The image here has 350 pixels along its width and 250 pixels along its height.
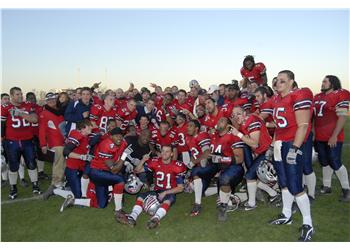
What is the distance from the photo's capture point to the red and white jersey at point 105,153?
659 cm

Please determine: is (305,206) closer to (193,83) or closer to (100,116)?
(100,116)

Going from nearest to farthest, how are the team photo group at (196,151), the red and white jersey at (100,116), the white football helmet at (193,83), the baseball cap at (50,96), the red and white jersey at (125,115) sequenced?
the team photo group at (196,151) < the baseball cap at (50,96) < the red and white jersey at (100,116) < the red and white jersey at (125,115) < the white football helmet at (193,83)

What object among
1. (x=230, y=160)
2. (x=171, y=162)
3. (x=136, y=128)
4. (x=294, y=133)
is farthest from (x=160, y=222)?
(x=136, y=128)

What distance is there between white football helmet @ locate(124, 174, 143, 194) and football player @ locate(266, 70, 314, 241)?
2957 mm

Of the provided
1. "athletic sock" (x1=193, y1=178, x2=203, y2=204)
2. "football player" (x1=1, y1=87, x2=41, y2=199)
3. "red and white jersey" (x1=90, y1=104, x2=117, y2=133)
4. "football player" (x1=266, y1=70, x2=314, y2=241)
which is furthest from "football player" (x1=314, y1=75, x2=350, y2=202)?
"football player" (x1=1, y1=87, x2=41, y2=199)

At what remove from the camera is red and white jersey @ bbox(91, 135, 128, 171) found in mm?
6594

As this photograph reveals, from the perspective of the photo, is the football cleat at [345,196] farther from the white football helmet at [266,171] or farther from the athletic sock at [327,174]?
the white football helmet at [266,171]

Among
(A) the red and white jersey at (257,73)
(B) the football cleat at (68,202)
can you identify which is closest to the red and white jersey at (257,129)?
(A) the red and white jersey at (257,73)

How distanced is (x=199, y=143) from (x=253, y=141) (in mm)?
1446

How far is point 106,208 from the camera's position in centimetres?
A: 670

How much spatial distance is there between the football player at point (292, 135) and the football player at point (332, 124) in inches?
71.5

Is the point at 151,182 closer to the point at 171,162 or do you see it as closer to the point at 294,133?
the point at 171,162

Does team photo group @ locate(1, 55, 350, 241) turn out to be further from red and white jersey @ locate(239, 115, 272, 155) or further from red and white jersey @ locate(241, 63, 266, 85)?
red and white jersey @ locate(241, 63, 266, 85)

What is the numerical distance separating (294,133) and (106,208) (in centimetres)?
385
